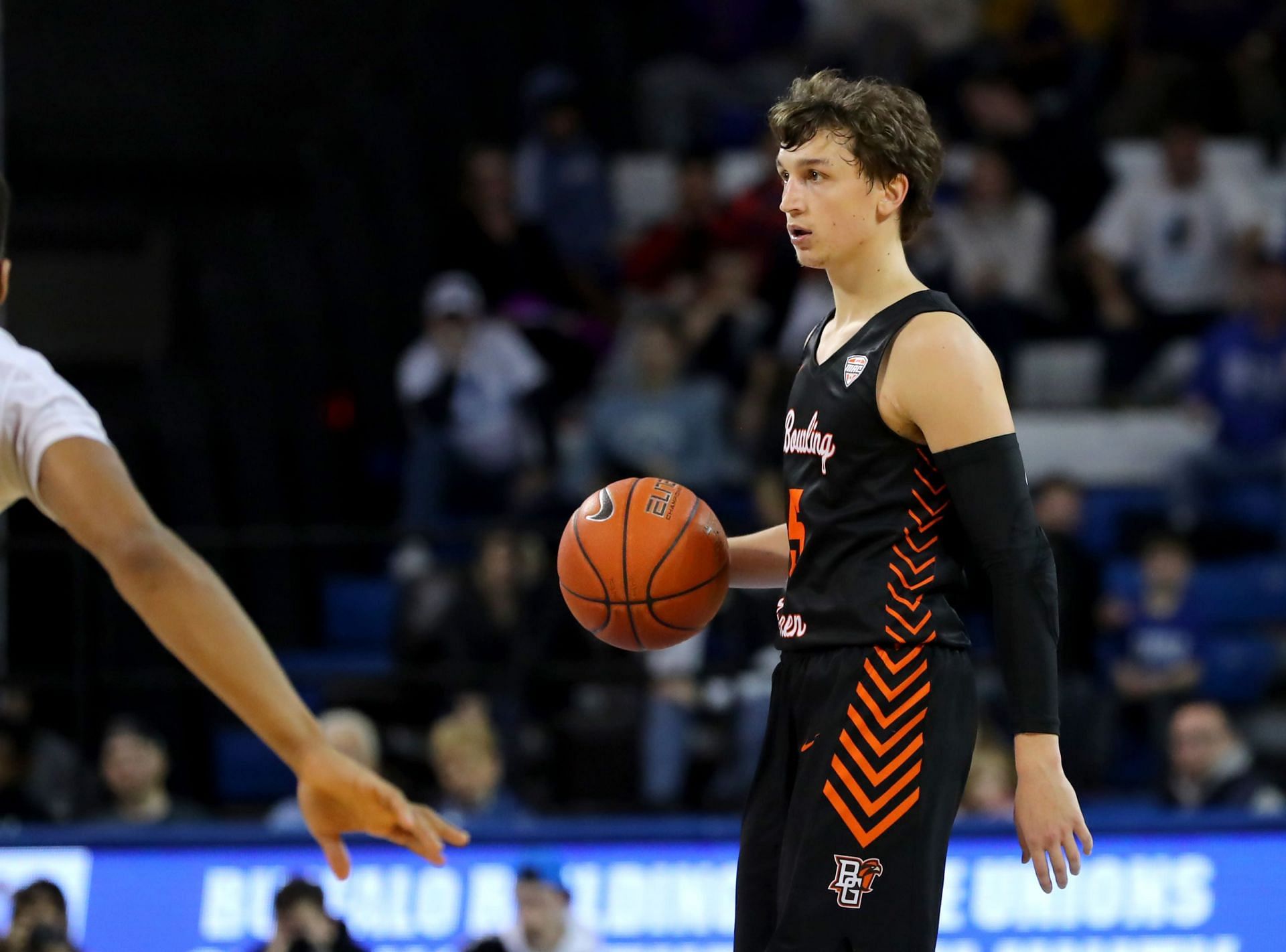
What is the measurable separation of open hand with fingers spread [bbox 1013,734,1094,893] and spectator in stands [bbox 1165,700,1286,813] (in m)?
3.99

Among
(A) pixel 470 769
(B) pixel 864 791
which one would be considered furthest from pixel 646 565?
(A) pixel 470 769

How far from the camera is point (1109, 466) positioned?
9.52 meters

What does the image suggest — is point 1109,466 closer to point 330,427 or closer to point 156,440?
point 330,427

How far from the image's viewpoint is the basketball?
3.43 metres

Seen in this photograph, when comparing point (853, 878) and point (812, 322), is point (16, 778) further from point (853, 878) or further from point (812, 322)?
point (853, 878)

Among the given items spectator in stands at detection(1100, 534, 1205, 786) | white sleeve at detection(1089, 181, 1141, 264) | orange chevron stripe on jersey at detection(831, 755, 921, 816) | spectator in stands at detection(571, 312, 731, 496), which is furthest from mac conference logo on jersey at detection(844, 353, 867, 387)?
white sleeve at detection(1089, 181, 1141, 264)

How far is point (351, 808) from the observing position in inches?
93.2

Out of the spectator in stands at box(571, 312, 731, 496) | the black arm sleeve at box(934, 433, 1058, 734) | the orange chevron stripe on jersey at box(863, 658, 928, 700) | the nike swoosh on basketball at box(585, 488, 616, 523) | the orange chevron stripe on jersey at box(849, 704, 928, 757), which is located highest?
the spectator in stands at box(571, 312, 731, 496)

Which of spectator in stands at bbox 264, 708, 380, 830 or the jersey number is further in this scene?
spectator in stands at bbox 264, 708, 380, 830

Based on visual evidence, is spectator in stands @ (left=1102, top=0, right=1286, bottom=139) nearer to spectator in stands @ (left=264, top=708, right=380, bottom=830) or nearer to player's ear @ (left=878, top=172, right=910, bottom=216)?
spectator in stands @ (left=264, top=708, right=380, bottom=830)

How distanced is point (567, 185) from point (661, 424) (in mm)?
2279

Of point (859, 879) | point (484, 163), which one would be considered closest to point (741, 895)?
point (859, 879)

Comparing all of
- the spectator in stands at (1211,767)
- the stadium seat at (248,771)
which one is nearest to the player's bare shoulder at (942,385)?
the spectator in stands at (1211,767)

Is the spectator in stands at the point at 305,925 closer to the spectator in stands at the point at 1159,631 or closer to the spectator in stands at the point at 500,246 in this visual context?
the spectator in stands at the point at 1159,631
